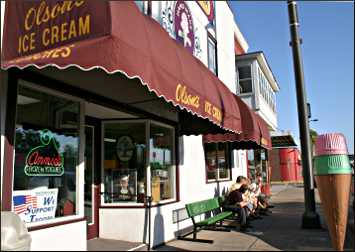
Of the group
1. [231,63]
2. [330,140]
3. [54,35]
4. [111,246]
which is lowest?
[111,246]

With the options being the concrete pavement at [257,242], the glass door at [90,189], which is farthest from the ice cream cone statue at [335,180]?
the glass door at [90,189]

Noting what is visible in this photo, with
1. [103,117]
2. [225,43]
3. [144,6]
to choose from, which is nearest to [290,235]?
[103,117]

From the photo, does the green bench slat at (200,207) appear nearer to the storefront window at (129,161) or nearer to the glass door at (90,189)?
the storefront window at (129,161)

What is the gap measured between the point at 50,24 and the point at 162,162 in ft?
15.8

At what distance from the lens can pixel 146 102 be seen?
8062 mm

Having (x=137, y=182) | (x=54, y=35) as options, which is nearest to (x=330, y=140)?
(x=54, y=35)

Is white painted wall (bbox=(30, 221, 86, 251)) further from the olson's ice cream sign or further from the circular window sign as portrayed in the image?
the circular window sign

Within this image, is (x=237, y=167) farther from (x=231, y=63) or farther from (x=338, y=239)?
(x=338, y=239)

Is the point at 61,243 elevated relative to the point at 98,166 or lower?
lower

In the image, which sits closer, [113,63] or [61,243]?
[113,63]

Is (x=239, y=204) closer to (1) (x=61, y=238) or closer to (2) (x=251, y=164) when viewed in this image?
(1) (x=61, y=238)

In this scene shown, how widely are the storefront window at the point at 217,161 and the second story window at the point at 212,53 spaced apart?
90.2 inches

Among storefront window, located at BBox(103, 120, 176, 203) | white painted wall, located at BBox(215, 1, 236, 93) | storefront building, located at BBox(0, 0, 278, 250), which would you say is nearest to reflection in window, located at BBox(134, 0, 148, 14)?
storefront building, located at BBox(0, 0, 278, 250)

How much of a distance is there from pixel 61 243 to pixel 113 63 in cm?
254
